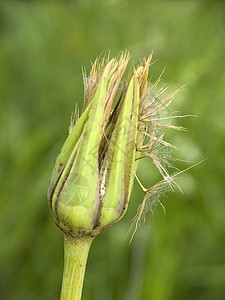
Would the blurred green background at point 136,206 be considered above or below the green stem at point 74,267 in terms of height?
above

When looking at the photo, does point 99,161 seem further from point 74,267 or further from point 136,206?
point 136,206

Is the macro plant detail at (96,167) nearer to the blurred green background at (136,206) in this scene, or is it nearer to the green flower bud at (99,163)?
the green flower bud at (99,163)

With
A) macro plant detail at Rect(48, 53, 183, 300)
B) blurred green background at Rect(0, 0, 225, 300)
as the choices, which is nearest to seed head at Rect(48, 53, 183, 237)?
macro plant detail at Rect(48, 53, 183, 300)

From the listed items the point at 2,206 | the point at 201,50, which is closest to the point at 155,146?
the point at 2,206

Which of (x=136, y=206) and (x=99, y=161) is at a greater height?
(x=136, y=206)

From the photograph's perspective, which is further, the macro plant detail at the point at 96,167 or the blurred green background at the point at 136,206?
the blurred green background at the point at 136,206

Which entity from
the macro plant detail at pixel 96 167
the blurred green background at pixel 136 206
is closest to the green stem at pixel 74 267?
the macro plant detail at pixel 96 167

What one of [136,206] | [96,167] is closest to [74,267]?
[96,167]
